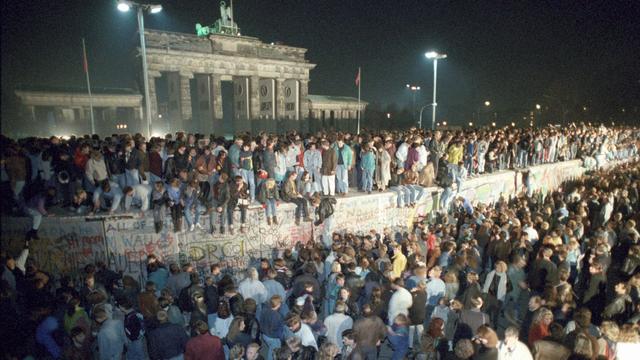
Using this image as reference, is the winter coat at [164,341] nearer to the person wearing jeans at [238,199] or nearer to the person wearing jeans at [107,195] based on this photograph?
the person wearing jeans at [238,199]

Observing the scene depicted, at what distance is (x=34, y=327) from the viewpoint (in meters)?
5.90

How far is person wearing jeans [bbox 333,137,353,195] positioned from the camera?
13234mm

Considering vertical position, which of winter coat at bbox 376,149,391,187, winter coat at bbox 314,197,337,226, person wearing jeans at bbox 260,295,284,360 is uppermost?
winter coat at bbox 376,149,391,187

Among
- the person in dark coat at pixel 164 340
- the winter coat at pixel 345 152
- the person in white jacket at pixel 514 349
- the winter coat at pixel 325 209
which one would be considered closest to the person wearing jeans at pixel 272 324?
the person in dark coat at pixel 164 340

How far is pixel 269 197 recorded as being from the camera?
1178 cm

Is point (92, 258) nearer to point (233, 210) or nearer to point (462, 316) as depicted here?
point (233, 210)

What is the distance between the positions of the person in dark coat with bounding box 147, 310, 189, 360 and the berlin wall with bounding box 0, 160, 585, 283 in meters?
5.45

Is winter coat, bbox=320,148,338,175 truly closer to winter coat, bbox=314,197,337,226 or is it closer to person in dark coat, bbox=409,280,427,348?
winter coat, bbox=314,197,337,226

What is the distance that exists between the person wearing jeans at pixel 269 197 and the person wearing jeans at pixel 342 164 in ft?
8.97

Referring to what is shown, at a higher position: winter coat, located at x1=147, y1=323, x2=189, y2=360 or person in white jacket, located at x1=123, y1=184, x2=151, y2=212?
person in white jacket, located at x1=123, y1=184, x2=151, y2=212

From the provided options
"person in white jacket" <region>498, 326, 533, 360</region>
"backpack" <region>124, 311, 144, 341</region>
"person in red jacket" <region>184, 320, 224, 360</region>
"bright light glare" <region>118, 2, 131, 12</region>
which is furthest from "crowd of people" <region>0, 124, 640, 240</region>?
"person in white jacket" <region>498, 326, 533, 360</region>

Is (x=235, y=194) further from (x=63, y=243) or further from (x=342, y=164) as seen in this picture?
(x=63, y=243)

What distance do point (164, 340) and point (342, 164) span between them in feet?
29.0

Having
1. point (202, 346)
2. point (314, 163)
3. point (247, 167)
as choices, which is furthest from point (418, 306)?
point (314, 163)
